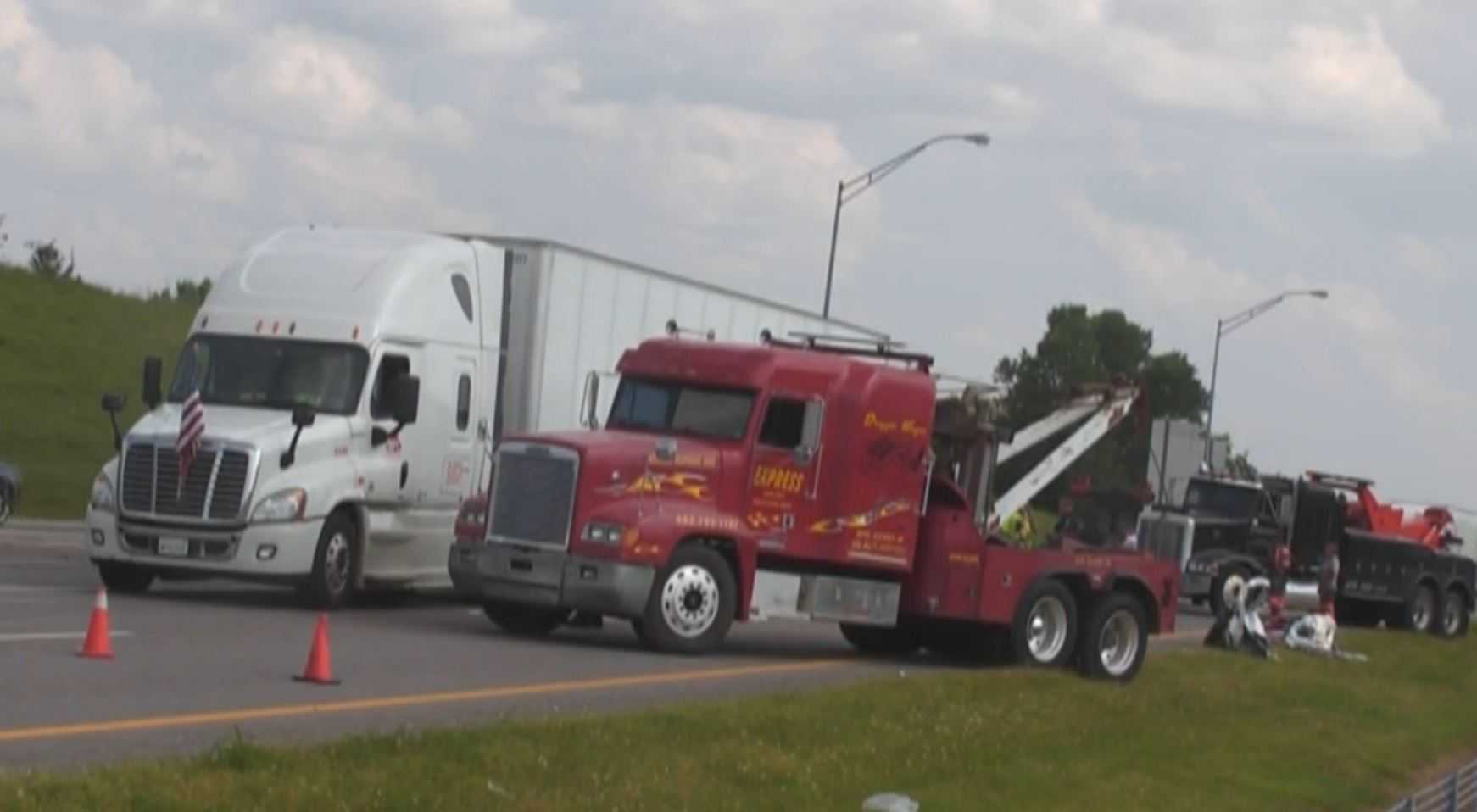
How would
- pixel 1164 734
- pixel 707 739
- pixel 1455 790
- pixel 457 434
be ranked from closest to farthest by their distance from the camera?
pixel 707 739
pixel 1455 790
pixel 1164 734
pixel 457 434

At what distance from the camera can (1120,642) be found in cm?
2453

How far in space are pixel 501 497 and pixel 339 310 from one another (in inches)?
138

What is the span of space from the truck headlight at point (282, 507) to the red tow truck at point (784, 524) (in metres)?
1.61

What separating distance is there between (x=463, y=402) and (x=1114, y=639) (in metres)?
7.16

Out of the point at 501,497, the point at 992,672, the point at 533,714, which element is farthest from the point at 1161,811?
the point at 501,497

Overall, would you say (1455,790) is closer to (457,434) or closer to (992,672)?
(992,672)

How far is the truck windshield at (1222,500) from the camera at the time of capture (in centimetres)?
4253

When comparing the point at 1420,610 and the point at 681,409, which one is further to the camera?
the point at 1420,610

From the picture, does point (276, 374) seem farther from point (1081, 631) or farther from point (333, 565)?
point (1081, 631)

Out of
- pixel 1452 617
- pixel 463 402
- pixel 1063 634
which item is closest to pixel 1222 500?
pixel 1452 617

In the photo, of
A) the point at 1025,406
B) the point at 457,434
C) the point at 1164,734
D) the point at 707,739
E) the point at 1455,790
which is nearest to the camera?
the point at 707,739

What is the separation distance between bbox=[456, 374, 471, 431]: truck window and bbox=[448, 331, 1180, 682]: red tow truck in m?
2.43

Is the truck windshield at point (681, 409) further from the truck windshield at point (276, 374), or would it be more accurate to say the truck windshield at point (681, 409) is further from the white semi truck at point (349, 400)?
the truck windshield at point (276, 374)

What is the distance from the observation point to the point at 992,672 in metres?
22.8
